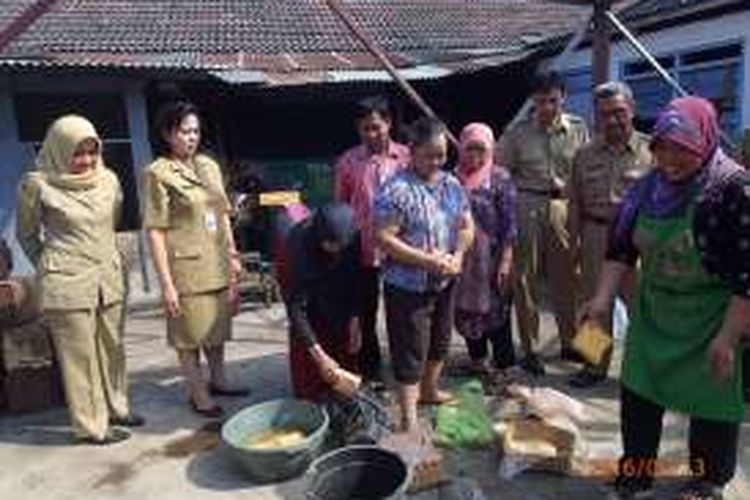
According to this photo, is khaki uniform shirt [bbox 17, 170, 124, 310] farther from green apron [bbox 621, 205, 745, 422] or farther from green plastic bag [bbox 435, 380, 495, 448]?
green apron [bbox 621, 205, 745, 422]

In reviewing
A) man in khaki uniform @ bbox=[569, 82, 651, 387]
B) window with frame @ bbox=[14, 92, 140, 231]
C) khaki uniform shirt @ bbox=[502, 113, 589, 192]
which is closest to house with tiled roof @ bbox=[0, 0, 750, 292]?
window with frame @ bbox=[14, 92, 140, 231]

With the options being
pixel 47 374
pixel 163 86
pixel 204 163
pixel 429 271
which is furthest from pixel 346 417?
pixel 163 86

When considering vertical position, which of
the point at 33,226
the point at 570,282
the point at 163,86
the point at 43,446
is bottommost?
the point at 43,446

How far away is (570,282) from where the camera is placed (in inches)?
228

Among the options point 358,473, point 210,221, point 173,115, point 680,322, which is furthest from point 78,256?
point 680,322

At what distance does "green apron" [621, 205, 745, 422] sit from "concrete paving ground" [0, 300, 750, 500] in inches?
25.7

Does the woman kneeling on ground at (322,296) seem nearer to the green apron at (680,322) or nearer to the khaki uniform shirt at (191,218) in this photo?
the khaki uniform shirt at (191,218)

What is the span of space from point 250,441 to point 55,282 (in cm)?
131

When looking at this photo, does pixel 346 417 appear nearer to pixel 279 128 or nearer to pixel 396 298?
pixel 396 298

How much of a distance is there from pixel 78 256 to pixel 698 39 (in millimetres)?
6262

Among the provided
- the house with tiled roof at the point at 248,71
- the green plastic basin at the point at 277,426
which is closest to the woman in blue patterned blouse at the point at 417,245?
the green plastic basin at the point at 277,426

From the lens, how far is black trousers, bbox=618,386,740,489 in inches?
147

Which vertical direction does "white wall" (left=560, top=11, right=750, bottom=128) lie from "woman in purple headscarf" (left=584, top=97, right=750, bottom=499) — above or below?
above

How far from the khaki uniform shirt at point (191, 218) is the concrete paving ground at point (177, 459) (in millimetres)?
864
